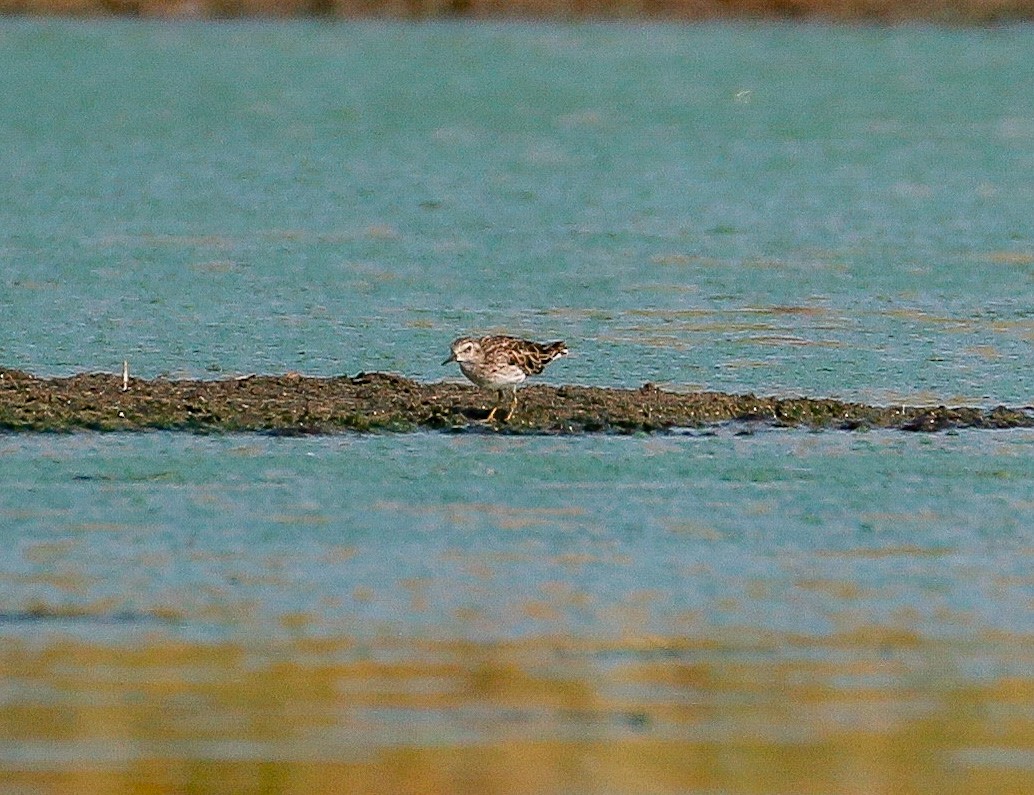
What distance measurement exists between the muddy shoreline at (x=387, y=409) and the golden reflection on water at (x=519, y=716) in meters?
3.62

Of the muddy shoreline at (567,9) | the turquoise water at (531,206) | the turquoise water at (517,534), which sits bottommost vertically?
the turquoise water at (517,534)

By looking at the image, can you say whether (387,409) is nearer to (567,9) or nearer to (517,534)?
(517,534)

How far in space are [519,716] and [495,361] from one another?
453 centimetres

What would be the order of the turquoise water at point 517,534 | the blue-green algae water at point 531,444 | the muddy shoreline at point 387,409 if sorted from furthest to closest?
1. the muddy shoreline at point 387,409
2. the turquoise water at point 517,534
3. the blue-green algae water at point 531,444

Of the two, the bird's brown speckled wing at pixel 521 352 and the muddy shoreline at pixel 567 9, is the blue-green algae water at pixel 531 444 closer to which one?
the bird's brown speckled wing at pixel 521 352

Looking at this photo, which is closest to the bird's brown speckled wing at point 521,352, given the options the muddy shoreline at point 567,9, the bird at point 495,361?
the bird at point 495,361

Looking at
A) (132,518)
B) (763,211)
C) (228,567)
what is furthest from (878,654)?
(763,211)

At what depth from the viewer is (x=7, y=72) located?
30922 mm

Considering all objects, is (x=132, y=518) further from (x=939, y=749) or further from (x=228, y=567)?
(x=939, y=749)

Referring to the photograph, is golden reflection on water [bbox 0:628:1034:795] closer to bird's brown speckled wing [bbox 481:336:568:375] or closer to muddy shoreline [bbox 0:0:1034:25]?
bird's brown speckled wing [bbox 481:336:568:375]

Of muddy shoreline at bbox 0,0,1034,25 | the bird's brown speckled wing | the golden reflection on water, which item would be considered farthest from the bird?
muddy shoreline at bbox 0,0,1034,25

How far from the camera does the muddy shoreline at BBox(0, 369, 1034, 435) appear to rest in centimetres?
1157

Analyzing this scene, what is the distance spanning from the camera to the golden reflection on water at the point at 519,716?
657 cm

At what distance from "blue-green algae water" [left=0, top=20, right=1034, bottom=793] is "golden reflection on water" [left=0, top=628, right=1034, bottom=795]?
22 mm
